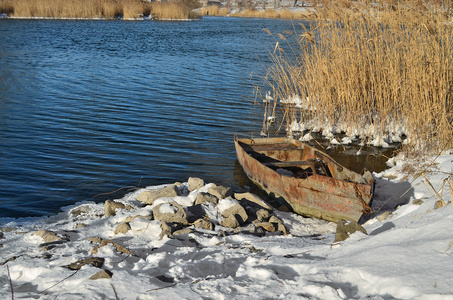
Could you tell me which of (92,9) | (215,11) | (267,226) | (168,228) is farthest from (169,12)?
(168,228)

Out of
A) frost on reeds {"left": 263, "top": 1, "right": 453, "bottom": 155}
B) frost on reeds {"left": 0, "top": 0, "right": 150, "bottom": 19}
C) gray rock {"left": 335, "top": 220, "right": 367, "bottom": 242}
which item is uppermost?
frost on reeds {"left": 0, "top": 0, "right": 150, "bottom": 19}

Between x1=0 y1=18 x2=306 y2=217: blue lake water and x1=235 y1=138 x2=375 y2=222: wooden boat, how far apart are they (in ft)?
1.85

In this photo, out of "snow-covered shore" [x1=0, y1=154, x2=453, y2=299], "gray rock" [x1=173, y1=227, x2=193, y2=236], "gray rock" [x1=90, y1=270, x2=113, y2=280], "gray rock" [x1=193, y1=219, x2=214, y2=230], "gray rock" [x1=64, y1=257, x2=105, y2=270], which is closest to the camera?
"snow-covered shore" [x1=0, y1=154, x2=453, y2=299]

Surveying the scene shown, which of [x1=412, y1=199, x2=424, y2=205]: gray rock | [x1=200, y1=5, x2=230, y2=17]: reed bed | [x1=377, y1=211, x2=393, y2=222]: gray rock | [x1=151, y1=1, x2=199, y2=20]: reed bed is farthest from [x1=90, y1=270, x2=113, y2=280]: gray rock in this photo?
[x1=200, y1=5, x2=230, y2=17]: reed bed

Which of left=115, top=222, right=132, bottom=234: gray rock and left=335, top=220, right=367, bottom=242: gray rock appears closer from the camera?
left=335, top=220, right=367, bottom=242: gray rock

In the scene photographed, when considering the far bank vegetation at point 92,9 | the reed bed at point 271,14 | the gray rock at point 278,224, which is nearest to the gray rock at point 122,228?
the gray rock at point 278,224

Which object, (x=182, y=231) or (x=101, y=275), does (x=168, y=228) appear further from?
(x=101, y=275)

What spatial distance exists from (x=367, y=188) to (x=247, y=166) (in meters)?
2.14

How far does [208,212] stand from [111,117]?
5374mm

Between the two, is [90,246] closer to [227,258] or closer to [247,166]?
[227,258]

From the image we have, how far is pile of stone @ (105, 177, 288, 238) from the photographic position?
466 cm

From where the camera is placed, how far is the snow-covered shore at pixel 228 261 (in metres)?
3.02

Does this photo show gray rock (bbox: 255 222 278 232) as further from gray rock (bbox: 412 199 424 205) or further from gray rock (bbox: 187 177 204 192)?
gray rock (bbox: 412 199 424 205)

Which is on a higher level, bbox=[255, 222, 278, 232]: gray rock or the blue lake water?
the blue lake water
